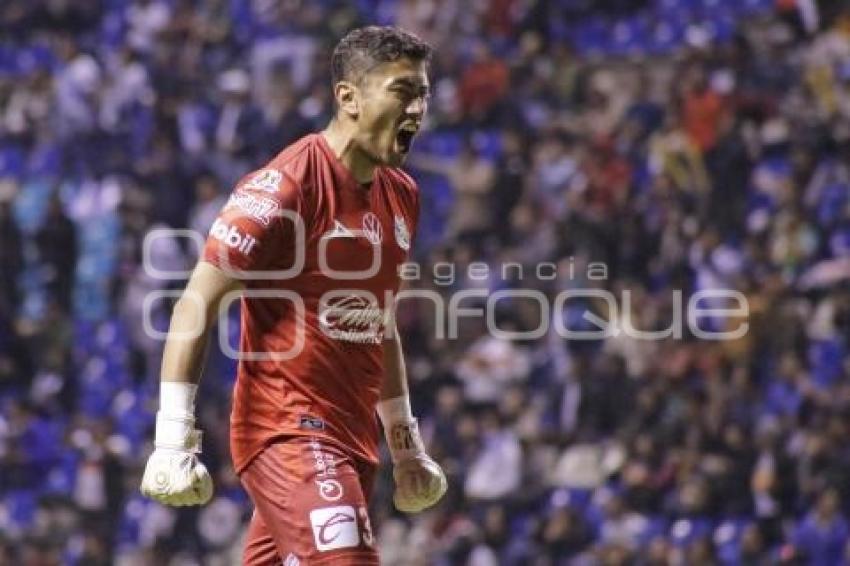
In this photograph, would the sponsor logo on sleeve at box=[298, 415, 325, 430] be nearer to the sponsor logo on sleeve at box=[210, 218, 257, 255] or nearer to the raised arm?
the raised arm

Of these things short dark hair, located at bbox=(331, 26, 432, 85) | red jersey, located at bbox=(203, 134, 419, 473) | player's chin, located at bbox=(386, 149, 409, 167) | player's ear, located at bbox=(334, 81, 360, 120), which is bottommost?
red jersey, located at bbox=(203, 134, 419, 473)

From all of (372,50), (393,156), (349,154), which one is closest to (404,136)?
(393,156)

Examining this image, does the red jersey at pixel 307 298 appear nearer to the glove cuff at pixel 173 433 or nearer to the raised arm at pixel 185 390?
the raised arm at pixel 185 390

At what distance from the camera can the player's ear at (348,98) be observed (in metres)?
6.01

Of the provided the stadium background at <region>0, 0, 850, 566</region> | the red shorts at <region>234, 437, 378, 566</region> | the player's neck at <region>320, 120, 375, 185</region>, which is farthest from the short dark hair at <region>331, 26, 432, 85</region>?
the stadium background at <region>0, 0, 850, 566</region>

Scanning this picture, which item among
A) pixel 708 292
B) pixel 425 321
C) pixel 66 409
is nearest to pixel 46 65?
pixel 66 409

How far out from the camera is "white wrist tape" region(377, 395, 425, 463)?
648cm

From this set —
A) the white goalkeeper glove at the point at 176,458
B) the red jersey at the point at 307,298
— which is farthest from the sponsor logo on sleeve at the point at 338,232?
the white goalkeeper glove at the point at 176,458

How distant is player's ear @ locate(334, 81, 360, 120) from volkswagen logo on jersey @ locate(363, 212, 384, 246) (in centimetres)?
33

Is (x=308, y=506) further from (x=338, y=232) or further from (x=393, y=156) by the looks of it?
(x=393, y=156)

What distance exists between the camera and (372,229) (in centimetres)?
605

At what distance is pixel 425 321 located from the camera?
15.2m

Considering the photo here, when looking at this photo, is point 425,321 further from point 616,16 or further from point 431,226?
point 616,16

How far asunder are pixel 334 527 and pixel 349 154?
1.24 metres
